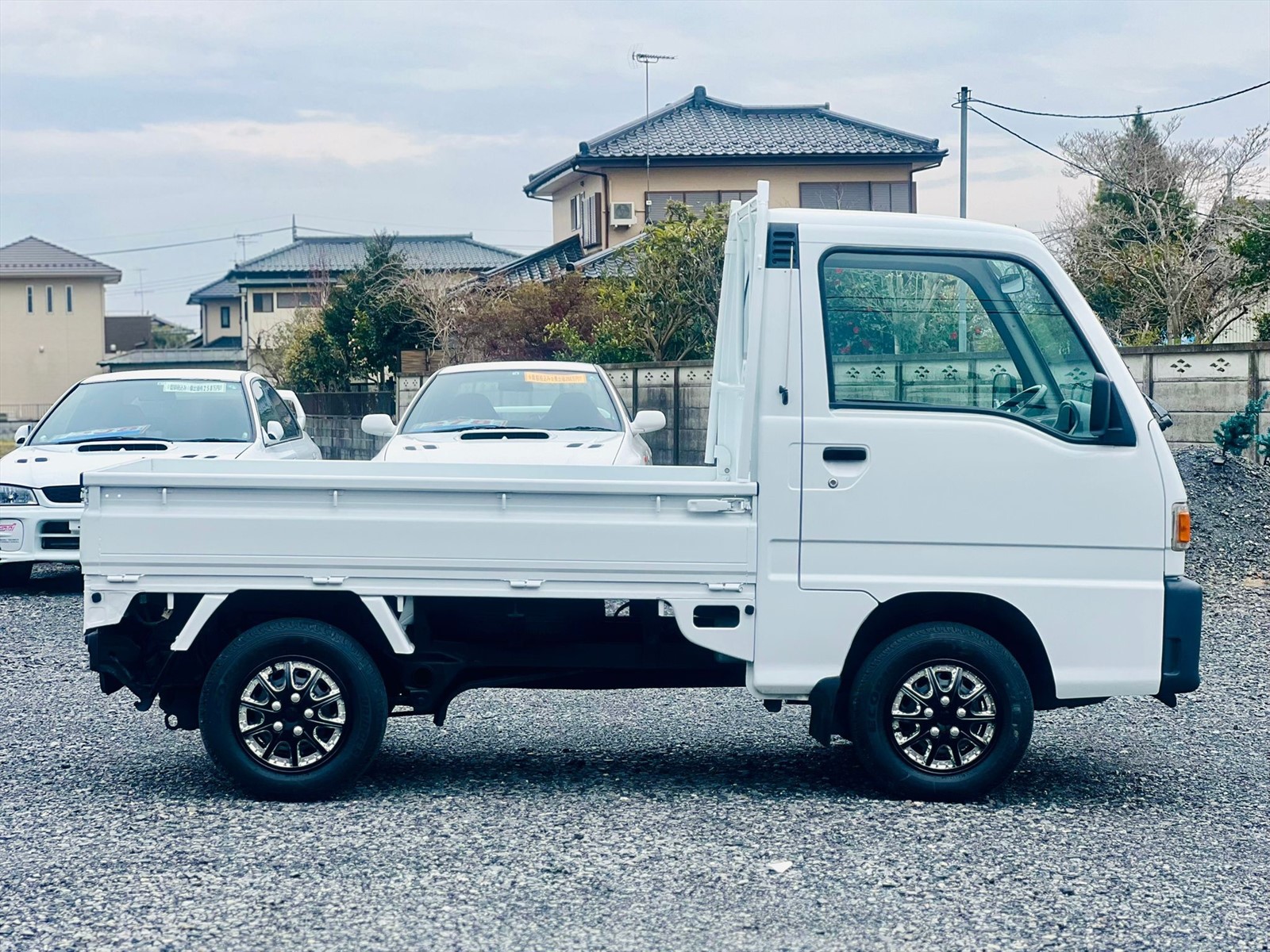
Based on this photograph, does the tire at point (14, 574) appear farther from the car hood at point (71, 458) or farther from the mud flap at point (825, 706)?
the mud flap at point (825, 706)

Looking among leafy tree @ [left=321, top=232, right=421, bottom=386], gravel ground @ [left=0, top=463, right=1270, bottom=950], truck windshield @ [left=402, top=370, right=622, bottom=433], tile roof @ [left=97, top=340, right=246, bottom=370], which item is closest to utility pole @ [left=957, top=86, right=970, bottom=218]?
leafy tree @ [left=321, top=232, right=421, bottom=386]

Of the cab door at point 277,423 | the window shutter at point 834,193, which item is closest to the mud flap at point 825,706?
the cab door at point 277,423

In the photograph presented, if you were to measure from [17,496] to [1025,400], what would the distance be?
7484 millimetres

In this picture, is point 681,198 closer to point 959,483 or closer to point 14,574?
point 14,574

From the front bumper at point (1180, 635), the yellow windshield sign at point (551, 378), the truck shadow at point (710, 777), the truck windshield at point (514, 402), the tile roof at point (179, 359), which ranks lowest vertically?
the truck shadow at point (710, 777)

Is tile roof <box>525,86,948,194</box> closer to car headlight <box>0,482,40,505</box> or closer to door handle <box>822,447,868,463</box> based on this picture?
car headlight <box>0,482,40,505</box>

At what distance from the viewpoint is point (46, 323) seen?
62.4 metres

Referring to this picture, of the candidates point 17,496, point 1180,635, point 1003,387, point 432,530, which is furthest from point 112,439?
point 1180,635

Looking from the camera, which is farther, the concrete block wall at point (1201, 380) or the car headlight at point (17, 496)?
the concrete block wall at point (1201, 380)

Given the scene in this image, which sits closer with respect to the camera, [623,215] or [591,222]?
[623,215]

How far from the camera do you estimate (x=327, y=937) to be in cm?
389

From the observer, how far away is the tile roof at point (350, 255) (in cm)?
5781

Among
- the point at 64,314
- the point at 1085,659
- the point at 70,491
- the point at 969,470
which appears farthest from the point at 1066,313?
the point at 64,314

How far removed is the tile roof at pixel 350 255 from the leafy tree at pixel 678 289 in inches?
1443
